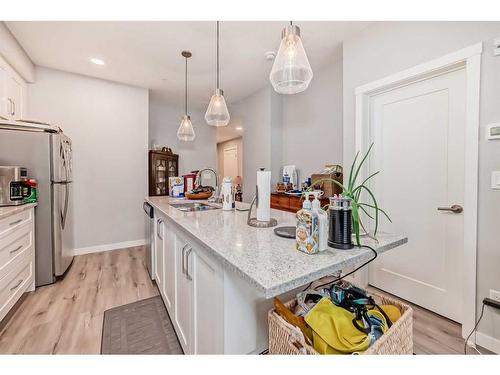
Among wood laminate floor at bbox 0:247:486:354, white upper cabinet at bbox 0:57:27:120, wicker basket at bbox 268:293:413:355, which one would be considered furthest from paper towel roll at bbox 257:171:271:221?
white upper cabinet at bbox 0:57:27:120

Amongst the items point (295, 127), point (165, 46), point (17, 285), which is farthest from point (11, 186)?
point (295, 127)

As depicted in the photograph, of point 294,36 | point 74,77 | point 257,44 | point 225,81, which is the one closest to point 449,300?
point 294,36

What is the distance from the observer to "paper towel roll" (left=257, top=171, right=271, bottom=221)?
132cm

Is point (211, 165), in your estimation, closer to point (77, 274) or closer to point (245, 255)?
point (77, 274)

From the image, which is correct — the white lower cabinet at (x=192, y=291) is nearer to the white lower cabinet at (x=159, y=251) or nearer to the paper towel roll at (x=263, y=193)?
the white lower cabinet at (x=159, y=251)

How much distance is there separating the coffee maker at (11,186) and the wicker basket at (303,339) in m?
2.50

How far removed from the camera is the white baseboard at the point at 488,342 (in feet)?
4.80

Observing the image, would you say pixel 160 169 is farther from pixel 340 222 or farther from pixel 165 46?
pixel 340 222

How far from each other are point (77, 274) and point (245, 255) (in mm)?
2806

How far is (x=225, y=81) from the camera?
3.61 meters

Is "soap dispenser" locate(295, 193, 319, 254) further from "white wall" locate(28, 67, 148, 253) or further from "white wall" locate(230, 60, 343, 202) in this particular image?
"white wall" locate(28, 67, 148, 253)

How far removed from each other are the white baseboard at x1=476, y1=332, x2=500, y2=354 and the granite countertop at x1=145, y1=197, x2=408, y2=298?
1166 mm

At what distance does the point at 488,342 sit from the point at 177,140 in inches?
200

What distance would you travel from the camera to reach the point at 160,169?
414cm
